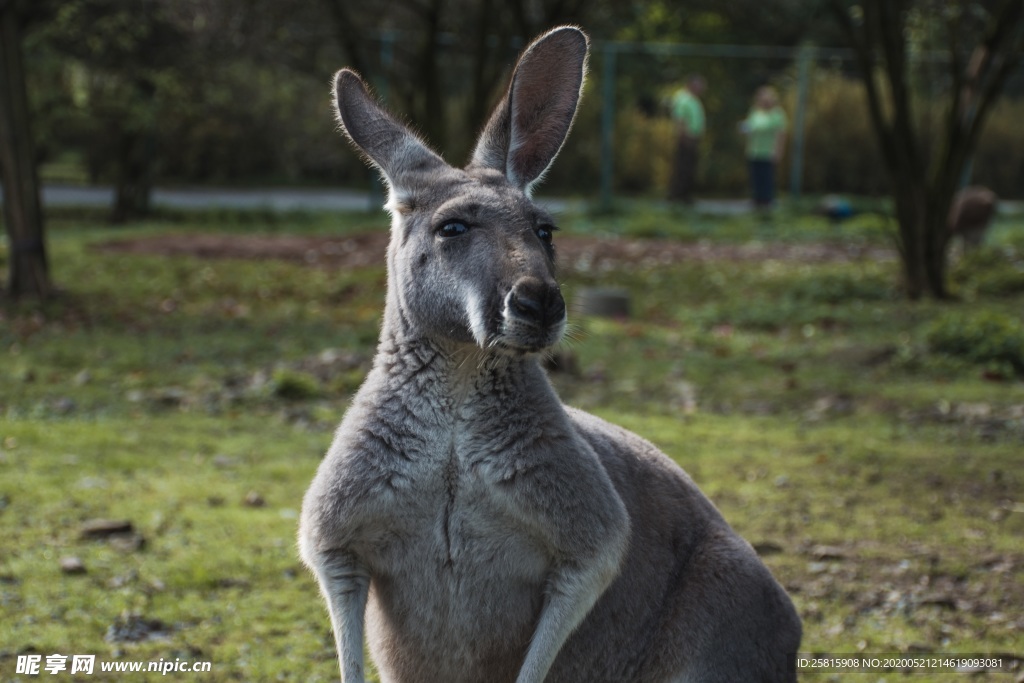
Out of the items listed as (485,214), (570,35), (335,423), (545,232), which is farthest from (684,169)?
(485,214)

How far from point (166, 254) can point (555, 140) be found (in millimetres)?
10624

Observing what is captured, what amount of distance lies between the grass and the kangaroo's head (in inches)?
23.5

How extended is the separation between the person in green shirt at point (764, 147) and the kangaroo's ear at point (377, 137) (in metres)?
18.3

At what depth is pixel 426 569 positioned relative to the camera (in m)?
3.03

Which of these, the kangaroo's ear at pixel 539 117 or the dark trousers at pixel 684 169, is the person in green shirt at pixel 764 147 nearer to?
the dark trousers at pixel 684 169

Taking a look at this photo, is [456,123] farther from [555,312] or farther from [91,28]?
[555,312]

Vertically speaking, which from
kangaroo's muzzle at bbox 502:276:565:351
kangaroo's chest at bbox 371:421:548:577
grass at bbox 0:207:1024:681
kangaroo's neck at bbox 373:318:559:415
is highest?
kangaroo's muzzle at bbox 502:276:565:351

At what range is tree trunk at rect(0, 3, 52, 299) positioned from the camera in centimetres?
978

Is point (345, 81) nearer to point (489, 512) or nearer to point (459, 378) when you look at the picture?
point (459, 378)

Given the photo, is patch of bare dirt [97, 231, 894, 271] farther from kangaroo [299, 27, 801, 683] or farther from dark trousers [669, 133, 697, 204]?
kangaroo [299, 27, 801, 683]

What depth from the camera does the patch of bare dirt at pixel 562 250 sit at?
44.4 ft

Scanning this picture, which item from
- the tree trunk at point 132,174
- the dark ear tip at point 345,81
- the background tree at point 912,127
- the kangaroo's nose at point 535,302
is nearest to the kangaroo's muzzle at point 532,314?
the kangaroo's nose at point 535,302

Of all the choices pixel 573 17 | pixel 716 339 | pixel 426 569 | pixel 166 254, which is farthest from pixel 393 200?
pixel 166 254

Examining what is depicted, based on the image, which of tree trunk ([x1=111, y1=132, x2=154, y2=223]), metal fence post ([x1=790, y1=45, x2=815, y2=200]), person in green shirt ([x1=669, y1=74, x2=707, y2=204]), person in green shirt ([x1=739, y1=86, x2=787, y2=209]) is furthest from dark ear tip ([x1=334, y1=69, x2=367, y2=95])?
metal fence post ([x1=790, y1=45, x2=815, y2=200])
